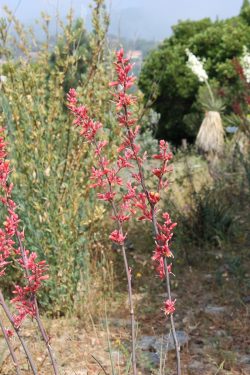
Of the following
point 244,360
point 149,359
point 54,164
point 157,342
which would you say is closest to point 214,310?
point 157,342

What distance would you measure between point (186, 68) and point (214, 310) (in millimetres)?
10769

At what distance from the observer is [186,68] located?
14180mm

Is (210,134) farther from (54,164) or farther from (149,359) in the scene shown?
(149,359)

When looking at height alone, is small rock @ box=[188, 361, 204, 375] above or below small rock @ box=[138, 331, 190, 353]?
below

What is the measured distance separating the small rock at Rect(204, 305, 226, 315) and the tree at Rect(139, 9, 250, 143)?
361 inches

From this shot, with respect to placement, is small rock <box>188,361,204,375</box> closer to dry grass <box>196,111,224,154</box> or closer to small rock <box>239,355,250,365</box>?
small rock <box>239,355,250,365</box>

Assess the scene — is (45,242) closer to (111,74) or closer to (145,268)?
(145,268)

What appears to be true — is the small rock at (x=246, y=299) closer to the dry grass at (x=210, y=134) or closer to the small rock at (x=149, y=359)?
the small rock at (x=149, y=359)

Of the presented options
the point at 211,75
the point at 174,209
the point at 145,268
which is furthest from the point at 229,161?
the point at 211,75

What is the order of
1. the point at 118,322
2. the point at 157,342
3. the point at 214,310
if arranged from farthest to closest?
the point at 214,310 < the point at 118,322 < the point at 157,342

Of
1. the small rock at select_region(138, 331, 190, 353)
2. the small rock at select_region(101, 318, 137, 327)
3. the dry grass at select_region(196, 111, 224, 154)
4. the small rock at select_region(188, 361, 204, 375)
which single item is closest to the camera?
the small rock at select_region(188, 361, 204, 375)

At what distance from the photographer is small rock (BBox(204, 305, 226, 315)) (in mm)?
4013

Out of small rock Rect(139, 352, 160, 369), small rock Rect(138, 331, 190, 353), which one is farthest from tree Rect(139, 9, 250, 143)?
small rock Rect(139, 352, 160, 369)

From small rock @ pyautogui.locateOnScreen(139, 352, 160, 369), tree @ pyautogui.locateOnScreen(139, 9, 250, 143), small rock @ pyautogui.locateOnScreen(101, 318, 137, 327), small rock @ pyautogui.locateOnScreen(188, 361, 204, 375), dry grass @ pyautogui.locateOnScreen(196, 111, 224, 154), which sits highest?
tree @ pyautogui.locateOnScreen(139, 9, 250, 143)
